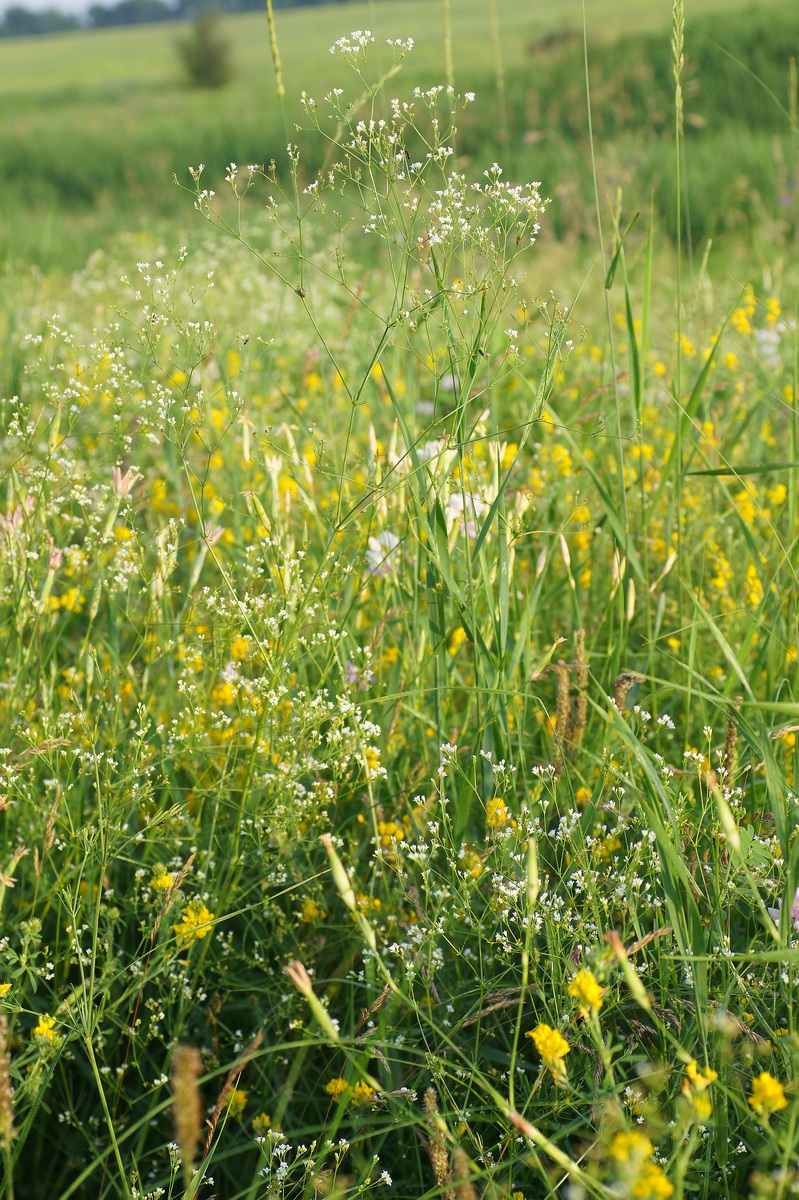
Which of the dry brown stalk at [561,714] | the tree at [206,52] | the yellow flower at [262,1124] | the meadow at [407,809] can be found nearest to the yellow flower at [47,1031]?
the meadow at [407,809]

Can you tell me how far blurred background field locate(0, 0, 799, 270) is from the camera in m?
7.36

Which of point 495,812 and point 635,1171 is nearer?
point 635,1171

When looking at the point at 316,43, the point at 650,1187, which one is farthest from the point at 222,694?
the point at 316,43

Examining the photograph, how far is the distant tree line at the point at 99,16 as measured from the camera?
71.3 m

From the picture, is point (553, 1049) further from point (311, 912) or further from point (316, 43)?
point (316, 43)

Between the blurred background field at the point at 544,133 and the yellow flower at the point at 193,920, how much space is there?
3.80 feet

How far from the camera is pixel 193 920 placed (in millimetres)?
1264

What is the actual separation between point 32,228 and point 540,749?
8568mm

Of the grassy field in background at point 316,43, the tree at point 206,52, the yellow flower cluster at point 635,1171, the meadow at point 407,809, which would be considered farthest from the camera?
the tree at point 206,52

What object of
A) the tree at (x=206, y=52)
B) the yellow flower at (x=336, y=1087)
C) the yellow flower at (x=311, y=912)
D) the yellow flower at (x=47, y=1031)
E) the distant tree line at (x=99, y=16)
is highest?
the distant tree line at (x=99, y=16)

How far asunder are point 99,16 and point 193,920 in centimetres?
8851

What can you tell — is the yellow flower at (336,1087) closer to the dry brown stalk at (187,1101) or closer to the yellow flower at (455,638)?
the dry brown stalk at (187,1101)

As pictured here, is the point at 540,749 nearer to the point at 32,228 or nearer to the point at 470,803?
the point at 470,803

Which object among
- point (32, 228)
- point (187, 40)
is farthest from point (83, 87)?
point (32, 228)
